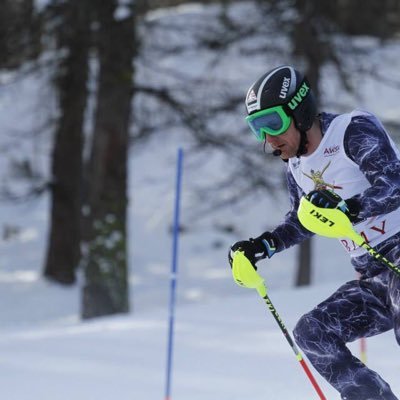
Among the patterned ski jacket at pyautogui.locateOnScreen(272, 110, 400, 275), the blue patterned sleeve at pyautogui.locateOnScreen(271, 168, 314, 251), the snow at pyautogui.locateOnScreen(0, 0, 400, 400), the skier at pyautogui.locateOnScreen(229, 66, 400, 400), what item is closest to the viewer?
the patterned ski jacket at pyautogui.locateOnScreen(272, 110, 400, 275)

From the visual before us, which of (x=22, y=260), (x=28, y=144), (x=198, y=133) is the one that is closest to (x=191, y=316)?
(x=198, y=133)

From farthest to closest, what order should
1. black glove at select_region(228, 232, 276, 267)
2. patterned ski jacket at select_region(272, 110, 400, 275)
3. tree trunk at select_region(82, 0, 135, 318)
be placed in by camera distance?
tree trunk at select_region(82, 0, 135, 318) < black glove at select_region(228, 232, 276, 267) < patterned ski jacket at select_region(272, 110, 400, 275)

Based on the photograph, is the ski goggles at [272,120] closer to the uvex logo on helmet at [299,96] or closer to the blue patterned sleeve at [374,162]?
the uvex logo on helmet at [299,96]

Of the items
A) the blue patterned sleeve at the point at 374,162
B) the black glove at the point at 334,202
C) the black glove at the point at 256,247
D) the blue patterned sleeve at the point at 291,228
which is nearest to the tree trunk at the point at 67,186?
the blue patterned sleeve at the point at 291,228

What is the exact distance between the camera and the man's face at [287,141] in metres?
3.77

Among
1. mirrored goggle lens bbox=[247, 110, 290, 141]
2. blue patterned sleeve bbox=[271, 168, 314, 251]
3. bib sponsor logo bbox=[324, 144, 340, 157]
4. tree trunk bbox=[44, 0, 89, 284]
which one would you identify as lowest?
tree trunk bbox=[44, 0, 89, 284]

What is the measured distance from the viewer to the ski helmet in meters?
3.75

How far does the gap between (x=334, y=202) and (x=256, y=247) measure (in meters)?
0.64

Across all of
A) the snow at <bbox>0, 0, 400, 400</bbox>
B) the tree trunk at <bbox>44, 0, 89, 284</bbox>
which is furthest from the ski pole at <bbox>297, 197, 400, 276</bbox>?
the tree trunk at <bbox>44, 0, 89, 284</bbox>

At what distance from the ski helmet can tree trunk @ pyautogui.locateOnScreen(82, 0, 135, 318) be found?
729 cm

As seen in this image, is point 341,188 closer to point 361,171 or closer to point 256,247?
point 361,171

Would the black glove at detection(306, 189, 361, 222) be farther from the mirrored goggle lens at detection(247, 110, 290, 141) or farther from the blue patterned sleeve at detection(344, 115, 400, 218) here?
the mirrored goggle lens at detection(247, 110, 290, 141)

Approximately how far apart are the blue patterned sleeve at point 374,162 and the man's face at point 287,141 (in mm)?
219

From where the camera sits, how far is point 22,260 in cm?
1864
